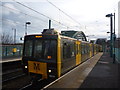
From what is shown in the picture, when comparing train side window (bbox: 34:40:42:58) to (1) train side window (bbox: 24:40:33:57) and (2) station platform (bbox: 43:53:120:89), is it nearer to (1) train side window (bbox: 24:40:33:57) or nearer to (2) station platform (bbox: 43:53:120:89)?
(1) train side window (bbox: 24:40:33:57)

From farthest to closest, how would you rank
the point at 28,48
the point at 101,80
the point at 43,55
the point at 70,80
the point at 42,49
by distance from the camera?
the point at 101,80
the point at 70,80
the point at 28,48
the point at 42,49
the point at 43,55

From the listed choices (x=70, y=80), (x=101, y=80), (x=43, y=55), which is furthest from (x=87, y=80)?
(x=43, y=55)

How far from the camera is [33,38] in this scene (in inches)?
380

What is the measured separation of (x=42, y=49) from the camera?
30.4 feet

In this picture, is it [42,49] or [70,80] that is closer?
[42,49]

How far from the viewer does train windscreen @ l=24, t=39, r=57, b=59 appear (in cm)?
912

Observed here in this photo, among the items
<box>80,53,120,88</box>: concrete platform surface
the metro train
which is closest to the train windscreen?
the metro train

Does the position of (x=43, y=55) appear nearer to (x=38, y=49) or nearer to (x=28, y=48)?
(x=38, y=49)

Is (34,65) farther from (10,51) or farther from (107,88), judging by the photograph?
(10,51)

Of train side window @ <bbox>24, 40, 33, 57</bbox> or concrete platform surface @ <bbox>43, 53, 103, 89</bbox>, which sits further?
train side window @ <bbox>24, 40, 33, 57</bbox>

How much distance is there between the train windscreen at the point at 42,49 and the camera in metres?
9.12

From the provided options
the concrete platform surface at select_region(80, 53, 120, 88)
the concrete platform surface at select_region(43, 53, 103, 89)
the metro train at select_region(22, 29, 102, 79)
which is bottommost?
the concrete platform surface at select_region(80, 53, 120, 88)

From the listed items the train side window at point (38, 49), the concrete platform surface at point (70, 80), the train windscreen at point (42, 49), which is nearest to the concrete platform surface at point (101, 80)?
the concrete platform surface at point (70, 80)

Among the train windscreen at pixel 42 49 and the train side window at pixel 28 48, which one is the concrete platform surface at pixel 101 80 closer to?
the train windscreen at pixel 42 49
